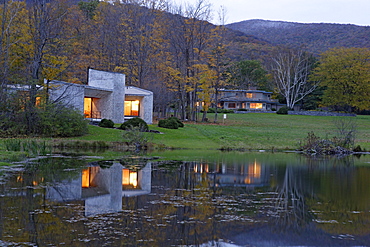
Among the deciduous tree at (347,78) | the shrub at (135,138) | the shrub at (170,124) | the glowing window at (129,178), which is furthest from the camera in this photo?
the deciduous tree at (347,78)

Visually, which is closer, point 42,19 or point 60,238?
point 60,238

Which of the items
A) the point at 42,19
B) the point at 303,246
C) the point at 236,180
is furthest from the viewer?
the point at 42,19

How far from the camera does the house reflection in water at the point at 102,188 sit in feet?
34.9

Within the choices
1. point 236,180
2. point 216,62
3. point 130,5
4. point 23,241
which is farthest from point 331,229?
point 130,5

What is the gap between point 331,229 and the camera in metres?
8.77

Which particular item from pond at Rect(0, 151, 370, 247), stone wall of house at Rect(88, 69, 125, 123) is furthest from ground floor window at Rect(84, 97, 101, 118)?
pond at Rect(0, 151, 370, 247)

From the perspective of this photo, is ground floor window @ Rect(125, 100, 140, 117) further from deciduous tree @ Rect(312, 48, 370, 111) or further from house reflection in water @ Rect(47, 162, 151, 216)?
deciduous tree @ Rect(312, 48, 370, 111)

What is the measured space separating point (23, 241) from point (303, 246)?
4848 millimetres

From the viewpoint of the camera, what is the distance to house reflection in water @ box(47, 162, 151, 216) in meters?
10.6

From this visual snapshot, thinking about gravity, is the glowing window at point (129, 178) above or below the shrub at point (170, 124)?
below

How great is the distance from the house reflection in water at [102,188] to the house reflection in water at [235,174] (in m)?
2.55

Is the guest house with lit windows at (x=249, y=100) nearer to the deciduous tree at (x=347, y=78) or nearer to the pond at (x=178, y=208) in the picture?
the deciduous tree at (x=347, y=78)

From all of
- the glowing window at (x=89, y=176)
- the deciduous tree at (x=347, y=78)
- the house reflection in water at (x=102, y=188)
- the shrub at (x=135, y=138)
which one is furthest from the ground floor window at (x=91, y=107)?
the deciduous tree at (x=347, y=78)

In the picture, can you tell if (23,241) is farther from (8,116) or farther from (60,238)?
(8,116)
